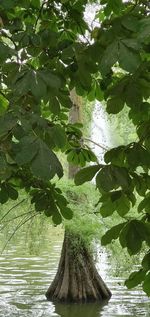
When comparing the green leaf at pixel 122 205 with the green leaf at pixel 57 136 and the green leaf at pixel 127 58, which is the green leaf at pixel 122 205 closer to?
the green leaf at pixel 57 136

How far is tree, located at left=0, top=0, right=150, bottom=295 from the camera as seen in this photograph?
4.03ft

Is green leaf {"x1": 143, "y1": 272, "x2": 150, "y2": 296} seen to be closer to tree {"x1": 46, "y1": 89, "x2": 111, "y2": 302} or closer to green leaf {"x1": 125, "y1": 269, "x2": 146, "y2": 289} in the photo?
green leaf {"x1": 125, "y1": 269, "x2": 146, "y2": 289}

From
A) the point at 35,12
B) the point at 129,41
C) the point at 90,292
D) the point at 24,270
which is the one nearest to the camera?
the point at 129,41

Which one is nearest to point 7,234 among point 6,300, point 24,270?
point 6,300

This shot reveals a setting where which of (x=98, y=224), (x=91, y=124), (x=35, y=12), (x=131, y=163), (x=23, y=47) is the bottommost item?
(x=131, y=163)

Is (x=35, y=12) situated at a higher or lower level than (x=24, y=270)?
lower

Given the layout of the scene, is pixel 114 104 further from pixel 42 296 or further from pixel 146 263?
pixel 42 296

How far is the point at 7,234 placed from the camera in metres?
9.87

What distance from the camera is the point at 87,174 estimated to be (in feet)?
5.25

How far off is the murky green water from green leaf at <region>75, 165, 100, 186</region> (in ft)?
25.9

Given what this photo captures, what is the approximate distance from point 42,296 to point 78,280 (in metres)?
1.16

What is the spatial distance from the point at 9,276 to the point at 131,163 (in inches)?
515

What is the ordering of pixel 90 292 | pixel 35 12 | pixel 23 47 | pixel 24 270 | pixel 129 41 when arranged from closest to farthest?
pixel 129 41 < pixel 23 47 < pixel 35 12 < pixel 90 292 < pixel 24 270

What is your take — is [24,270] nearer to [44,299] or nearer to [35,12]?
[44,299]
